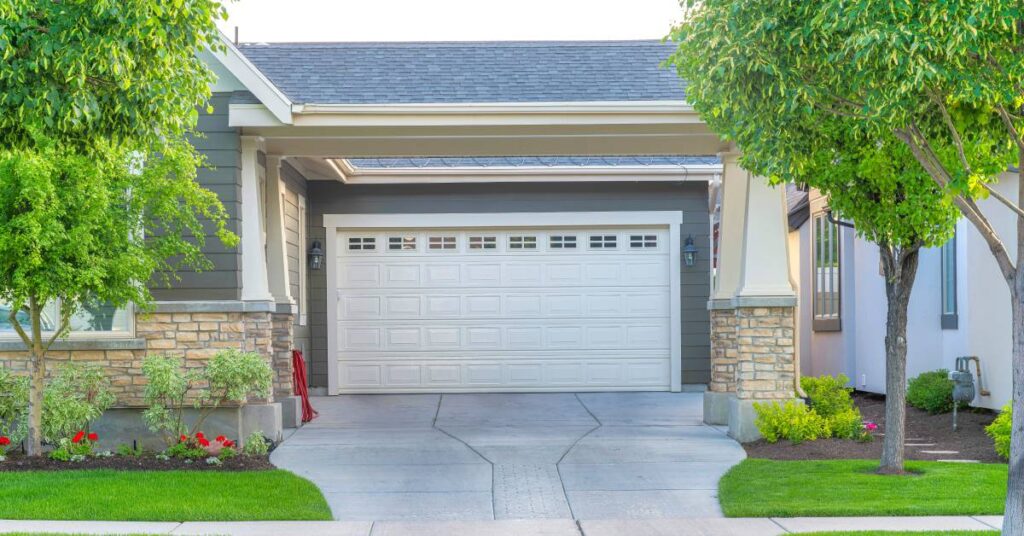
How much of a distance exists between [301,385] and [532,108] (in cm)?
458

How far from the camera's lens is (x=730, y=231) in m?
12.7

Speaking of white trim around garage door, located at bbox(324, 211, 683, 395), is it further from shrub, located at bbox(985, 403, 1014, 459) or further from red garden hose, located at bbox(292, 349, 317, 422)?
shrub, located at bbox(985, 403, 1014, 459)

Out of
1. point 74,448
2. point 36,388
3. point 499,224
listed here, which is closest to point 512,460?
point 74,448

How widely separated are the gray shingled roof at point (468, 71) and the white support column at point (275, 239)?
100cm

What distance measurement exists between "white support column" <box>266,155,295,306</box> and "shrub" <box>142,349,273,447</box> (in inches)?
83.7

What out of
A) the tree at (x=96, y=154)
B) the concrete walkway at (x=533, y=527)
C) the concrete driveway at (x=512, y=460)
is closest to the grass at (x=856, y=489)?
the concrete walkway at (x=533, y=527)

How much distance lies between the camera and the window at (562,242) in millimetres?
16172

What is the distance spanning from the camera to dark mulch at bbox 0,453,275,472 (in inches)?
370

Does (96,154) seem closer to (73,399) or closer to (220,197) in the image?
(73,399)

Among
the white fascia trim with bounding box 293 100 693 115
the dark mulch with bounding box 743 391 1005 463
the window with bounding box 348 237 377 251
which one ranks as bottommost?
the dark mulch with bounding box 743 391 1005 463

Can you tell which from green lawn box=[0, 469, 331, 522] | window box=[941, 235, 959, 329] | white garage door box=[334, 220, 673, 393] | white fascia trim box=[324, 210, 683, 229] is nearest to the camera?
green lawn box=[0, 469, 331, 522]

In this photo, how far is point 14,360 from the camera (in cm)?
1086

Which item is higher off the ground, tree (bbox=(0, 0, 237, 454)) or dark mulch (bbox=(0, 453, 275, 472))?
tree (bbox=(0, 0, 237, 454))

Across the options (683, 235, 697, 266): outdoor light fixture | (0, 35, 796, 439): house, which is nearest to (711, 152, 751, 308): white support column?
(0, 35, 796, 439): house
